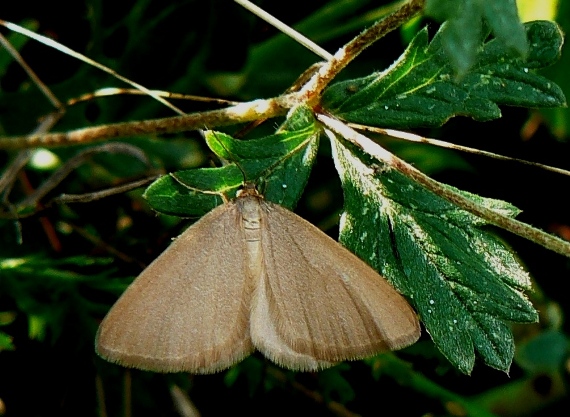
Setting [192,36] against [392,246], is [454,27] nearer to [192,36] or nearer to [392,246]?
[392,246]

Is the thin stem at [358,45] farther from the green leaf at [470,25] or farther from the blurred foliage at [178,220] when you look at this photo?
the blurred foliage at [178,220]

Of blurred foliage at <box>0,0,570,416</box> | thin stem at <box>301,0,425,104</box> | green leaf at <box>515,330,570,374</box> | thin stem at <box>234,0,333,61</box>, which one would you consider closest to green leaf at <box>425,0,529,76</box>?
thin stem at <box>301,0,425,104</box>

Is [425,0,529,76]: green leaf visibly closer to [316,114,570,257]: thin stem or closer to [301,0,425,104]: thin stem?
[301,0,425,104]: thin stem

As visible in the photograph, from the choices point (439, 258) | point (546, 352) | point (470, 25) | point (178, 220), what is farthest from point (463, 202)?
point (546, 352)

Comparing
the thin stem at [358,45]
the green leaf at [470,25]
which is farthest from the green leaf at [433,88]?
the green leaf at [470,25]

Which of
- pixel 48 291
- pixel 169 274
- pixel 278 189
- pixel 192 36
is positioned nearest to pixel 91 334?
pixel 48 291

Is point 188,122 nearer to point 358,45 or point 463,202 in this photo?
point 358,45
